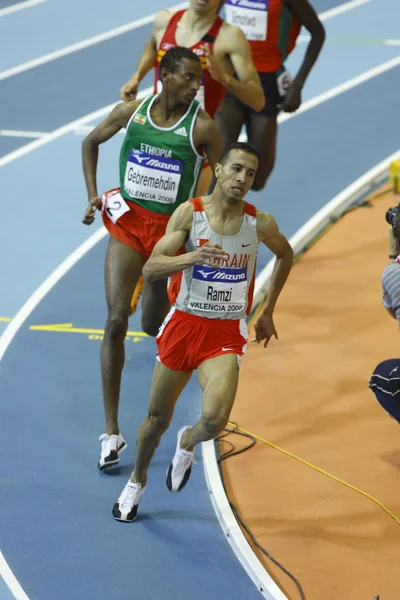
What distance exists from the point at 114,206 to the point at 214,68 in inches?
51.3

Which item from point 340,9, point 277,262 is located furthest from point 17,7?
point 277,262

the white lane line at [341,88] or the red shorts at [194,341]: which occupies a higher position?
the white lane line at [341,88]

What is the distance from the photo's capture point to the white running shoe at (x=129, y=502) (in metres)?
6.57

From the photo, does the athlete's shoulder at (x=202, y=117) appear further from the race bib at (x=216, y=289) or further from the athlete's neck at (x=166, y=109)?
the race bib at (x=216, y=289)

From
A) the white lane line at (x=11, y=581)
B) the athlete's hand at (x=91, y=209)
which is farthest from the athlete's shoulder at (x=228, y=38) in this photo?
the white lane line at (x=11, y=581)

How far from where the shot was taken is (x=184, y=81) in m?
7.02

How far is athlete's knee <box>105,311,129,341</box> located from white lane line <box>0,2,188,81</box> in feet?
29.6

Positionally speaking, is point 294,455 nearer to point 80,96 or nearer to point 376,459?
point 376,459

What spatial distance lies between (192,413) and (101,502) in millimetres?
1328

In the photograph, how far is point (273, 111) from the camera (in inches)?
391

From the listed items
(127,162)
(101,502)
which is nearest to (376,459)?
(101,502)

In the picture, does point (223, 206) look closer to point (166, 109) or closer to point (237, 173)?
point (237, 173)

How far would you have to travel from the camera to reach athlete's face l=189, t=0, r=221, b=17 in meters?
8.14

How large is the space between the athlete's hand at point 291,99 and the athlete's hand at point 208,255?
4.52 metres
